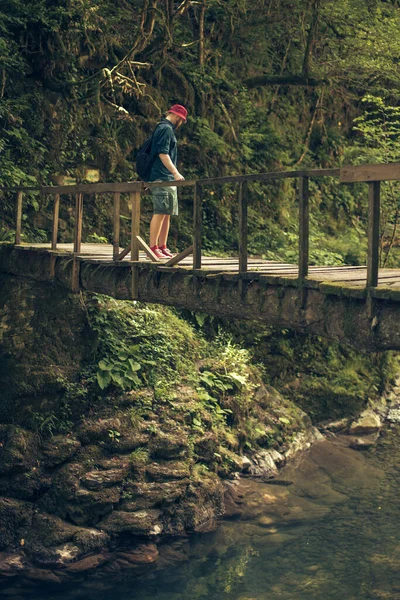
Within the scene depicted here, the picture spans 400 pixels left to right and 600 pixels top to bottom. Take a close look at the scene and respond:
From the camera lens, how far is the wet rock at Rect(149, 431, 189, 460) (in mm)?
11500

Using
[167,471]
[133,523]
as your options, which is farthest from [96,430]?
[133,523]

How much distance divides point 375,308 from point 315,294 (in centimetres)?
78

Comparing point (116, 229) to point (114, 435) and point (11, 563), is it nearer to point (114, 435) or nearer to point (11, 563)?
point (114, 435)

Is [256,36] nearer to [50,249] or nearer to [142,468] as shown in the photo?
[50,249]

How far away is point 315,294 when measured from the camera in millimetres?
6902

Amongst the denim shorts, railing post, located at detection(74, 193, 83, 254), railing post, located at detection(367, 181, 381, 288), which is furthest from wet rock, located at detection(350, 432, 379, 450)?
railing post, located at detection(367, 181, 381, 288)

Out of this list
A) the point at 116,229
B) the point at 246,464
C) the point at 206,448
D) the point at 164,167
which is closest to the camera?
the point at 164,167

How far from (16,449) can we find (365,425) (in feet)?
23.4

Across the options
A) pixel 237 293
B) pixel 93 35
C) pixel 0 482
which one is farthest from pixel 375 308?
pixel 93 35

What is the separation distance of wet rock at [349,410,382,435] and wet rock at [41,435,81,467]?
6062 mm

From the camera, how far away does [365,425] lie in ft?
49.2

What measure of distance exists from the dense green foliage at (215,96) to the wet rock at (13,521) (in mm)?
4892

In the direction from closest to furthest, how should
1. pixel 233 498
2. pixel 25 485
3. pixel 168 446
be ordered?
pixel 25 485, pixel 168 446, pixel 233 498

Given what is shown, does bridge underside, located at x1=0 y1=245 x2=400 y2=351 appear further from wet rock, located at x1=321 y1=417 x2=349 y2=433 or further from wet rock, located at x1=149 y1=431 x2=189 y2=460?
wet rock, located at x1=321 y1=417 x2=349 y2=433
